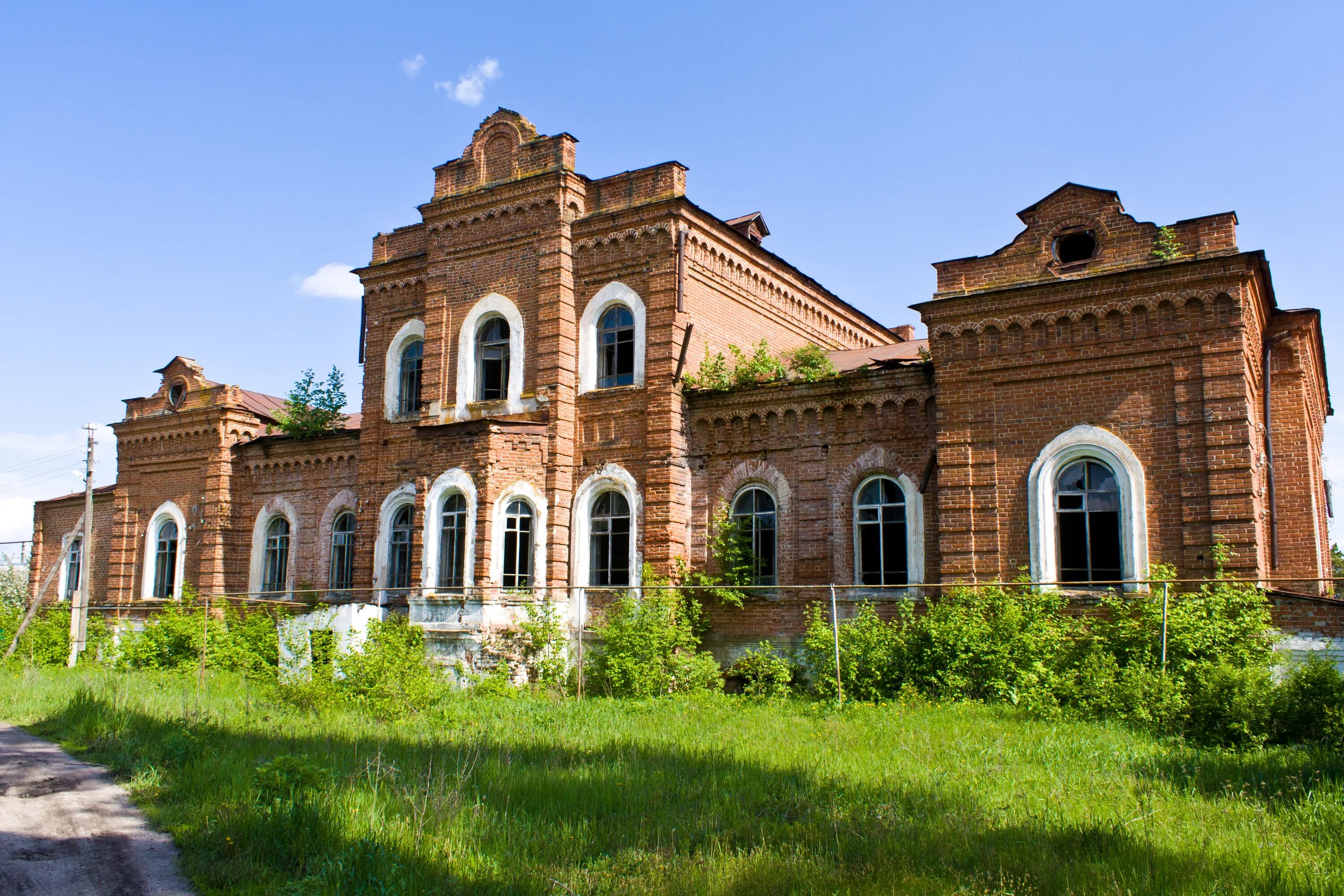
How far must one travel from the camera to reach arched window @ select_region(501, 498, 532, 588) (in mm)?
18484

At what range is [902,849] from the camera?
720cm

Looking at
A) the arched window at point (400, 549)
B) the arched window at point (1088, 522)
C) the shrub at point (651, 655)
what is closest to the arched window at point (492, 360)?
the arched window at point (400, 549)

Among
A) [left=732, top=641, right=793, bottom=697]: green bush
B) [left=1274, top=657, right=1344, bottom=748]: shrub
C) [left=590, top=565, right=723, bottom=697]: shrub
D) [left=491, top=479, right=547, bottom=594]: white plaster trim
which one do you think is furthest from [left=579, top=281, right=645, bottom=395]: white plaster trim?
[left=1274, top=657, right=1344, bottom=748]: shrub

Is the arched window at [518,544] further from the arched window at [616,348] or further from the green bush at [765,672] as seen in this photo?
the green bush at [765,672]

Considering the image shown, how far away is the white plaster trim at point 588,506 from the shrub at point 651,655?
5.43 feet

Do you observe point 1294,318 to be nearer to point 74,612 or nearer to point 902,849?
point 902,849

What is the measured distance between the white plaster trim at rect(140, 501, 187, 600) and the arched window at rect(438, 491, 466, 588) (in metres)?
10.0

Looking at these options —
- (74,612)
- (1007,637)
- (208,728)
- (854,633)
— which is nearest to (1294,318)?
(1007,637)

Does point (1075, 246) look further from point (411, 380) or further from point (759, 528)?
point (411, 380)

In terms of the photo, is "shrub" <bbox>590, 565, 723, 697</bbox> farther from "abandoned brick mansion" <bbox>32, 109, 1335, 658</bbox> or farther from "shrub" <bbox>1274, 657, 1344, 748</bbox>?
"shrub" <bbox>1274, 657, 1344, 748</bbox>

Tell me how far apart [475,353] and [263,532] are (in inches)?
327

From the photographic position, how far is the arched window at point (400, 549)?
21.5 meters

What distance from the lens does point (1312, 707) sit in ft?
34.9

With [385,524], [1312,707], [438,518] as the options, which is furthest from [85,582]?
[1312,707]
